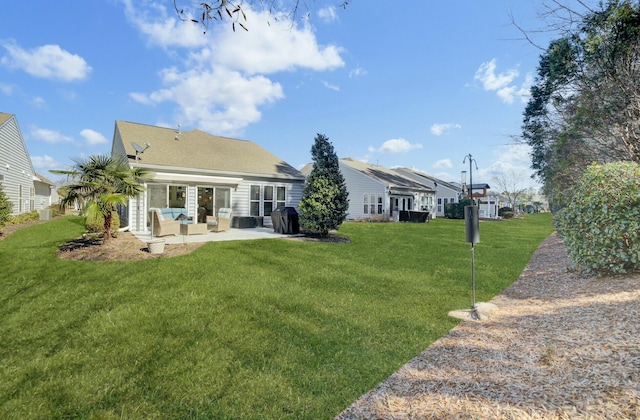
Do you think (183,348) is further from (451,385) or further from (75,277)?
(75,277)

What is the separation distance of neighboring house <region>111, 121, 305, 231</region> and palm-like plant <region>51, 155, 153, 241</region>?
3819 mm

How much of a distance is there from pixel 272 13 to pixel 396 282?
5.72 m

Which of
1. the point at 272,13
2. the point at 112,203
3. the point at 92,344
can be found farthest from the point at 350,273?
the point at 112,203

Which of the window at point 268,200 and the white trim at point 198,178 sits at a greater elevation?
the white trim at point 198,178

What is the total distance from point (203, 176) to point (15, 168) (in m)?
15.0

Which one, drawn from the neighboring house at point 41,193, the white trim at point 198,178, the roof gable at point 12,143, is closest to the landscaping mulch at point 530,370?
the white trim at point 198,178

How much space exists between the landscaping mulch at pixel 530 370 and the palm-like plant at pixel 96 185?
8812 mm

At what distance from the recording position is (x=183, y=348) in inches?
147

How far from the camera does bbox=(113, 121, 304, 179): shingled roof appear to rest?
14.6 metres

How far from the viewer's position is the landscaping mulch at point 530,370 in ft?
8.09

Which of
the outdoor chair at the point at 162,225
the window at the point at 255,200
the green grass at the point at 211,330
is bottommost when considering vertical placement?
the green grass at the point at 211,330

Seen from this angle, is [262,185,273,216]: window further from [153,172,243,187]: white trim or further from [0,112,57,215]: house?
[0,112,57,215]: house

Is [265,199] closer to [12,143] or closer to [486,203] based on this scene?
[12,143]

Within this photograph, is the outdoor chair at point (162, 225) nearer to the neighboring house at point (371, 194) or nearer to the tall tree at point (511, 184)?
the neighboring house at point (371, 194)
